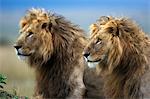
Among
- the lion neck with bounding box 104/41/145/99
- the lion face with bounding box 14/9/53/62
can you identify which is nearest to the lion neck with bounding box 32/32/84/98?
the lion face with bounding box 14/9/53/62

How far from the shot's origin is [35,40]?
570 cm

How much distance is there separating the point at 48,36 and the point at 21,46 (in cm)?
29

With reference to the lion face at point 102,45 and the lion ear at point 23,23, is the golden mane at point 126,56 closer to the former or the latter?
the lion face at point 102,45

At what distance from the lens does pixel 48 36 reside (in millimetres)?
5754

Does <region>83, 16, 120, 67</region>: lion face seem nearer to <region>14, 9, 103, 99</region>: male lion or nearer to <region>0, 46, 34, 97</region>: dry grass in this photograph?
<region>14, 9, 103, 99</region>: male lion

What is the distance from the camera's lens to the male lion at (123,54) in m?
5.39

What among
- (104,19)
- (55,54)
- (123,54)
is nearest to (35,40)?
(55,54)

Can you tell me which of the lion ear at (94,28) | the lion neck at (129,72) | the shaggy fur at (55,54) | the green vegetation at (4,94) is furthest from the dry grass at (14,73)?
the lion neck at (129,72)

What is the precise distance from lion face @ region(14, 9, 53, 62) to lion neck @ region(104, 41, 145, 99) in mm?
639

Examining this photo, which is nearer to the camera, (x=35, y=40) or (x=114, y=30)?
(x=114, y=30)

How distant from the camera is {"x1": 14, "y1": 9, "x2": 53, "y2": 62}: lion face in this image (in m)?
5.62

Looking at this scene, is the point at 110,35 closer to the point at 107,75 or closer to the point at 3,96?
the point at 107,75

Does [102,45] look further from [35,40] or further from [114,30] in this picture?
[35,40]

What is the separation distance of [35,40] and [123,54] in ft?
2.67
